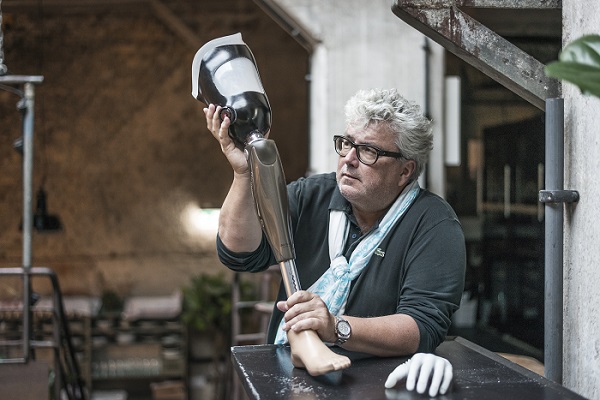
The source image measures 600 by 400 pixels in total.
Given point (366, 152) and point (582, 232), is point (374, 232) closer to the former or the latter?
point (366, 152)

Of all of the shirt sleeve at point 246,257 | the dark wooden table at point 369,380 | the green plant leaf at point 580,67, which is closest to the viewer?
the green plant leaf at point 580,67

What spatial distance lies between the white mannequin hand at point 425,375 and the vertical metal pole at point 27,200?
121 inches

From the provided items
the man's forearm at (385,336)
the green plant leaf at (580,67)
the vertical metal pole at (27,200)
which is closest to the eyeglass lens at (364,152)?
the man's forearm at (385,336)

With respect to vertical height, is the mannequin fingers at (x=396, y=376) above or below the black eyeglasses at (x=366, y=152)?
below

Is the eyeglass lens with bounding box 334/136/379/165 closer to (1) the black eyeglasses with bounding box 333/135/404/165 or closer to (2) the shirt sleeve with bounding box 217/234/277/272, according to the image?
(1) the black eyeglasses with bounding box 333/135/404/165

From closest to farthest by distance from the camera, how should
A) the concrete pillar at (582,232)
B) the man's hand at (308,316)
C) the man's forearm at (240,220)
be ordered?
1. the man's hand at (308,316)
2. the concrete pillar at (582,232)
3. the man's forearm at (240,220)

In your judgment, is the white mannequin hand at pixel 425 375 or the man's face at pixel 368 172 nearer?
the white mannequin hand at pixel 425 375

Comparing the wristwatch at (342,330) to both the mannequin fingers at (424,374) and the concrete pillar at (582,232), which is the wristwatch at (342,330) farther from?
the concrete pillar at (582,232)

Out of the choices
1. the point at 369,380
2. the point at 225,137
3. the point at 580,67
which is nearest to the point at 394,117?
the point at 225,137

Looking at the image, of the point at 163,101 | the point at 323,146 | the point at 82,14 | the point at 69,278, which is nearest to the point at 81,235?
the point at 69,278

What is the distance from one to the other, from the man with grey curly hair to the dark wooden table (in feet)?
0.31

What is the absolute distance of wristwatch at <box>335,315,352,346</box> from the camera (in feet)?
5.02

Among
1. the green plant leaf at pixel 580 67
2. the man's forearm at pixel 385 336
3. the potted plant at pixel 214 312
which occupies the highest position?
the green plant leaf at pixel 580 67

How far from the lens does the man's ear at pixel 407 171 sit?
6.14ft
